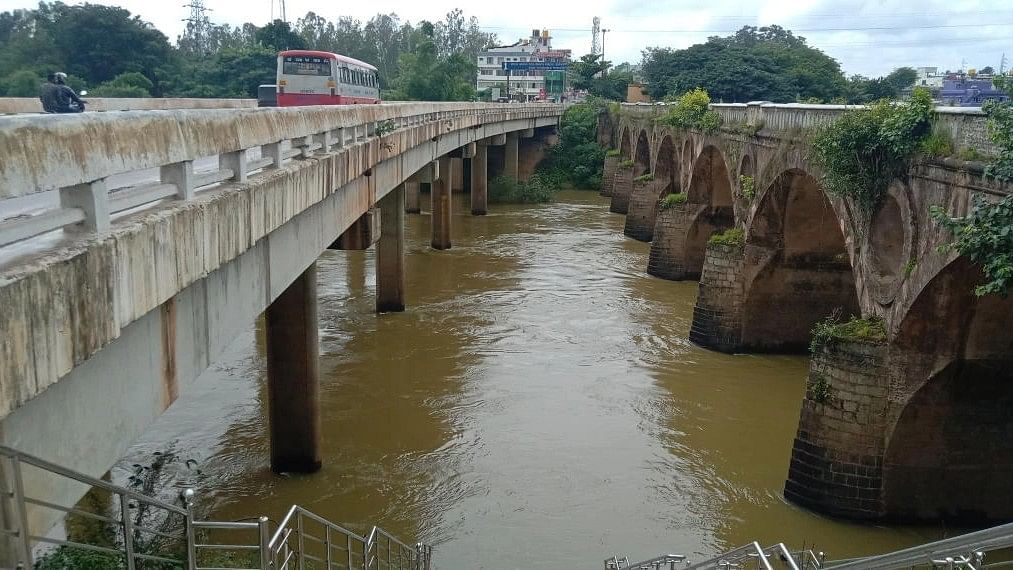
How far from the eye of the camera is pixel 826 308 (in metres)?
22.1

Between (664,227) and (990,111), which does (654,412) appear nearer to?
(990,111)

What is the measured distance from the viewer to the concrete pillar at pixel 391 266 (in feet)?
81.7

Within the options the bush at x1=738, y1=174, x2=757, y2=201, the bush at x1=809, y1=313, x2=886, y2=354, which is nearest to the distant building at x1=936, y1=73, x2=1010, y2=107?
the bush at x1=809, y1=313, x2=886, y2=354

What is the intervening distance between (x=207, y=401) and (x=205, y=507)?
484 cm

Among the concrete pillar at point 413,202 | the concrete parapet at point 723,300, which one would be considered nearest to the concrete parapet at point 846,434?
the concrete parapet at point 723,300

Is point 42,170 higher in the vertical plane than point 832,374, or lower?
higher

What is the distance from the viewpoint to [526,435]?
16.5 metres

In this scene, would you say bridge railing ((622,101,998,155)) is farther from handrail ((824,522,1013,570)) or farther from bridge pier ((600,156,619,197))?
bridge pier ((600,156,619,197))

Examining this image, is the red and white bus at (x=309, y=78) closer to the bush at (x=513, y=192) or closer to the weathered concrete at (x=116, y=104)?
the weathered concrete at (x=116, y=104)

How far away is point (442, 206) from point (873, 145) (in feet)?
73.1

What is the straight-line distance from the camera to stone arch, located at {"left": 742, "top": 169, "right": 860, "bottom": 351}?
21656 millimetres

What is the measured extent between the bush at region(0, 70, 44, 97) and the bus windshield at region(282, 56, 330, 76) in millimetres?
24395

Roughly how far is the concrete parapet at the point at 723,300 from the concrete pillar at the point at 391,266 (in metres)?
8.34

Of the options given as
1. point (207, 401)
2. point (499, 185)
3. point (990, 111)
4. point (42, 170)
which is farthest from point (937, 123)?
point (499, 185)
